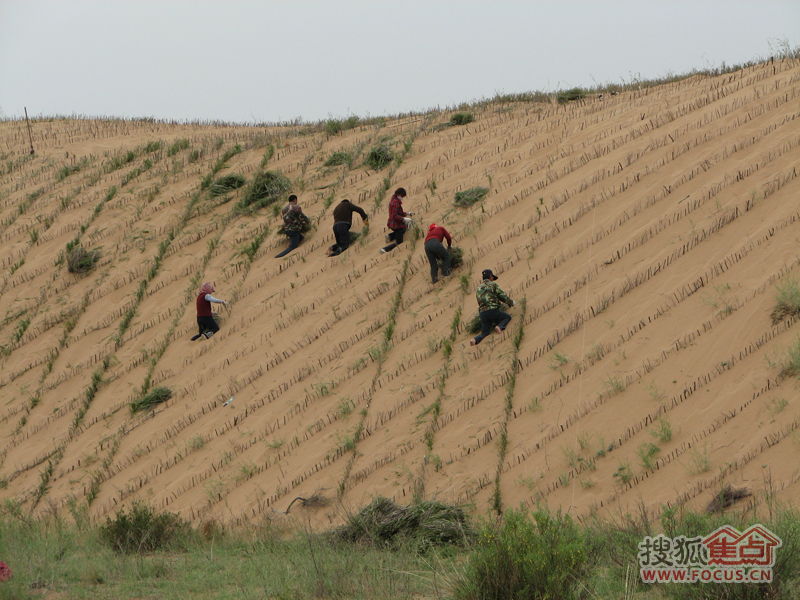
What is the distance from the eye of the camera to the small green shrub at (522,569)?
5.85 m

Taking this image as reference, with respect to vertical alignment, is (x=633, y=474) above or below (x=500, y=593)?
above

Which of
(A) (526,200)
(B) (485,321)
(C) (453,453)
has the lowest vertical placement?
(C) (453,453)

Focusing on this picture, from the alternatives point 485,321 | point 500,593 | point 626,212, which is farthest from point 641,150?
point 500,593

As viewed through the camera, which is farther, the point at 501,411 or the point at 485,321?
the point at 485,321

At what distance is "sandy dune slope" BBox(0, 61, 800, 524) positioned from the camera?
9.07 metres

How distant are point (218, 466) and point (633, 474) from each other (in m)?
5.66

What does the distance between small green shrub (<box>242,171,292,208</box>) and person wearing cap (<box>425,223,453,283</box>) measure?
6053 millimetres

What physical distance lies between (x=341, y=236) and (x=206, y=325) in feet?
9.48

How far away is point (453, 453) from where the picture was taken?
32.0 ft

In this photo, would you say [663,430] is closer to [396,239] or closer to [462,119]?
[396,239]

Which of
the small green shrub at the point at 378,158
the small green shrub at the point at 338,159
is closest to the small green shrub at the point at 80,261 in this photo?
the small green shrub at the point at 338,159

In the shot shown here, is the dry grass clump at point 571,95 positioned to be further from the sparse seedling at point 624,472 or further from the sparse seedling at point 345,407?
the sparse seedling at point 624,472

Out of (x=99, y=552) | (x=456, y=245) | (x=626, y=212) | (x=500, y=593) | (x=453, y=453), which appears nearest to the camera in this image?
(x=500, y=593)

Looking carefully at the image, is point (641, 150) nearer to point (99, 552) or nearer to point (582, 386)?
point (582, 386)
